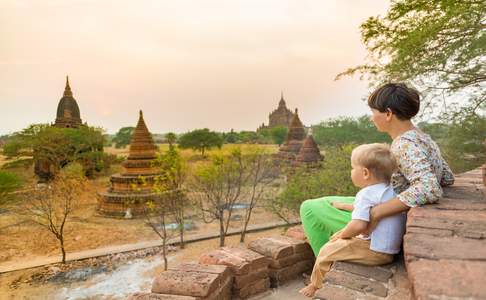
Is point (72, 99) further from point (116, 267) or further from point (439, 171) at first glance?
point (439, 171)

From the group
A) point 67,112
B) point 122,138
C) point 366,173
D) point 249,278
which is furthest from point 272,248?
point 122,138

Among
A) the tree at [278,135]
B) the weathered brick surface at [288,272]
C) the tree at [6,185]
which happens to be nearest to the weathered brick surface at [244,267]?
the weathered brick surface at [288,272]

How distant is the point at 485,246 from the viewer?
1.38 metres

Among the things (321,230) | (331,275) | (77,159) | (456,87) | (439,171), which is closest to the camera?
(331,275)

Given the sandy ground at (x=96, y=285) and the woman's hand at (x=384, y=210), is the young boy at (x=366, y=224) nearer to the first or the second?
the woman's hand at (x=384, y=210)

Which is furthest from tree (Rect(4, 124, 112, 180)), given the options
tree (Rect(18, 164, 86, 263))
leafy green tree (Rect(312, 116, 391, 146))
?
leafy green tree (Rect(312, 116, 391, 146))

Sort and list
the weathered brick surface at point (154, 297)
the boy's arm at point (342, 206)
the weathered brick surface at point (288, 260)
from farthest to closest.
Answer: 1. the weathered brick surface at point (288, 260)
2. the boy's arm at point (342, 206)
3. the weathered brick surface at point (154, 297)

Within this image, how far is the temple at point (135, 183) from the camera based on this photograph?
16.5 meters

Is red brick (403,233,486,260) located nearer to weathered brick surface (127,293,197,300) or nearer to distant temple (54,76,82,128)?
weathered brick surface (127,293,197,300)

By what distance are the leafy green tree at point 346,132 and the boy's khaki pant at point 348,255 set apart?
31.5 meters

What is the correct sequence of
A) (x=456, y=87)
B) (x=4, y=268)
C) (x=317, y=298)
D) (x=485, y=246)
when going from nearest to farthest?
(x=485, y=246), (x=317, y=298), (x=456, y=87), (x=4, y=268)

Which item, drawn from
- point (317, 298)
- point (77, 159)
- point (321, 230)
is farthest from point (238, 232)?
point (77, 159)

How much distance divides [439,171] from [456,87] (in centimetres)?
663

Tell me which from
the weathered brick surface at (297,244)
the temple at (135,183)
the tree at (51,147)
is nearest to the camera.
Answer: the weathered brick surface at (297,244)
